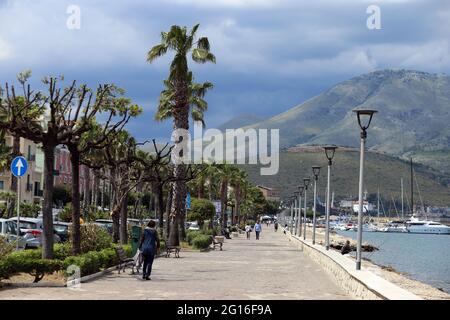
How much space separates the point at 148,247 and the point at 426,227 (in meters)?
161

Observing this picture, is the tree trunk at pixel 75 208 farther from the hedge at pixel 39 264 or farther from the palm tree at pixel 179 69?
the palm tree at pixel 179 69

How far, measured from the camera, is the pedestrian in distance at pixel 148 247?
19766mm

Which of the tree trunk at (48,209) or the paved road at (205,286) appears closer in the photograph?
the paved road at (205,286)

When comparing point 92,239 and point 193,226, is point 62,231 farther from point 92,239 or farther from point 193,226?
point 193,226

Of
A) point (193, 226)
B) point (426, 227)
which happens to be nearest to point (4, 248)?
point (193, 226)

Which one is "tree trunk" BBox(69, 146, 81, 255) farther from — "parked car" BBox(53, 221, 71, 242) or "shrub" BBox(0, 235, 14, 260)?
"parked car" BBox(53, 221, 71, 242)

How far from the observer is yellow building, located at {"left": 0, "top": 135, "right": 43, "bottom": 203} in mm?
80750

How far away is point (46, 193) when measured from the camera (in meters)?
19.3

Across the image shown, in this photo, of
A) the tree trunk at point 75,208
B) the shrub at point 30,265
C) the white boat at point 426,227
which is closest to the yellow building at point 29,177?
the tree trunk at point 75,208

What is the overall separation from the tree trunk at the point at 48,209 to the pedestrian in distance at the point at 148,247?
2.39 meters

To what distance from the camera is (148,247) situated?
1989 cm

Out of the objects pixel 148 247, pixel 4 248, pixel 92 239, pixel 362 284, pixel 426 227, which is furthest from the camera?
pixel 426 227

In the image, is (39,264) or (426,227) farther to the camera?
(426,227)
